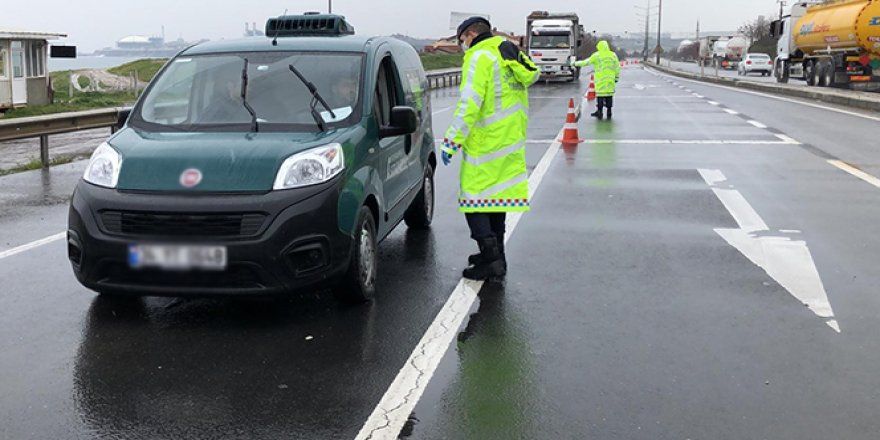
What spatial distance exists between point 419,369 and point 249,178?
58.5 inches

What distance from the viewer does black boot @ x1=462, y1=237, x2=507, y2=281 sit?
6.08 meters

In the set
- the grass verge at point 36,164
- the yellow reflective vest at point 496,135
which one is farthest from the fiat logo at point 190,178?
the grass verge at point 36,164

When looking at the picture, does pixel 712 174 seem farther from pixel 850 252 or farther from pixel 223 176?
pixel 223 176

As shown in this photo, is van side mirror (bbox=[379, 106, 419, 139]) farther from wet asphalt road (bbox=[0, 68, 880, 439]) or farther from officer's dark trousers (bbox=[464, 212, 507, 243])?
wet asphalt road (bbox=[0, 68, 880, 439])

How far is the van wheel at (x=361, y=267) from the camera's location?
5.31 meters

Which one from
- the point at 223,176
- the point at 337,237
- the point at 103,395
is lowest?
the point at 103,395

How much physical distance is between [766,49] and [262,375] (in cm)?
9880

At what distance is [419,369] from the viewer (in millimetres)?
4453

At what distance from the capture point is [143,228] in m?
4.89

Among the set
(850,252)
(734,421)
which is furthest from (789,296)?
(734,421)

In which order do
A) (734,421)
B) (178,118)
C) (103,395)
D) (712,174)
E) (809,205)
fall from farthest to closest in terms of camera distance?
(712,174) < (809,205) < (178,118) < (103,395) < (734,421)

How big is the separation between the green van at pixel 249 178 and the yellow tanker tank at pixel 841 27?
28.4 m

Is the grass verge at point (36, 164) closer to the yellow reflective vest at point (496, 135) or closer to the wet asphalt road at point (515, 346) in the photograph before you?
the wet asphalt road at point (515, 346)

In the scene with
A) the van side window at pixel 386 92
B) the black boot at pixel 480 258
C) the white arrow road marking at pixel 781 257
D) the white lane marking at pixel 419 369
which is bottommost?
the white lane marking at pixel 419 369
